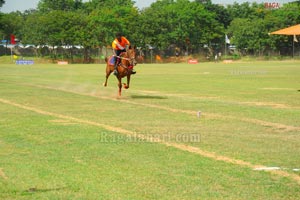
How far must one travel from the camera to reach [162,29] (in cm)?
10694

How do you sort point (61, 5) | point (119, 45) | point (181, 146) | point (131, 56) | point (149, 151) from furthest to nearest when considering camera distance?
point (61, 5) → point (119, 45) → point (131, 56) → point (181, 146) → point (149, 151)

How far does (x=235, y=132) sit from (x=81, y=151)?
4193 millimetres

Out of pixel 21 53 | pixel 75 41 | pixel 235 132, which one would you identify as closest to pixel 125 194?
pixel 235 132

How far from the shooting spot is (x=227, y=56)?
115562mm

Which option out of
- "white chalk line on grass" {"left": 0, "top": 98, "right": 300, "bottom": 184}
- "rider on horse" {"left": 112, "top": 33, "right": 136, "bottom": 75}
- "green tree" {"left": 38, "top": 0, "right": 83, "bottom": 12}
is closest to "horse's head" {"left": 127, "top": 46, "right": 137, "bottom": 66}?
"rider on horse" {"left": 112, "top": 33, "right": 136, "bottom": 75}

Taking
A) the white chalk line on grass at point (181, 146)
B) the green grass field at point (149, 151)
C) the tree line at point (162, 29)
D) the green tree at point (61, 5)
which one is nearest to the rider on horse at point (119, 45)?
the green grass field at point (149, 151)

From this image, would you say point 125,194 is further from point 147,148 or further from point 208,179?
point 147,148

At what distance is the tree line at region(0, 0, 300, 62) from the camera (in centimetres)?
10106

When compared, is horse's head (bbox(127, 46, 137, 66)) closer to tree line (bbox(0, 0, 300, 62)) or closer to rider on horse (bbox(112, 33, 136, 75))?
rider on horse (bbox(112, 33, 136, 75))

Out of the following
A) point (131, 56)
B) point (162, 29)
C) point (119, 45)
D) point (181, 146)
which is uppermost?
point (162, 29)

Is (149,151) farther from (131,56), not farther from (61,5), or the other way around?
(61,5)

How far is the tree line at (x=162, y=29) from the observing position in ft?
332

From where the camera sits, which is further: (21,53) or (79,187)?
(21,53)

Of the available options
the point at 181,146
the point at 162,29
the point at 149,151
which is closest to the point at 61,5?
the point at 162,29
